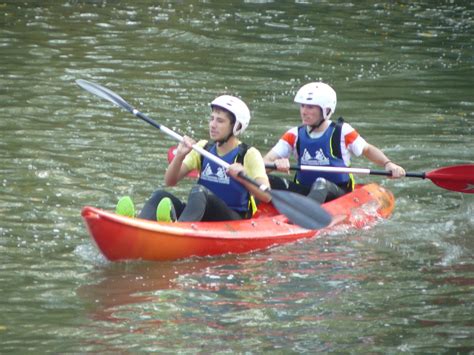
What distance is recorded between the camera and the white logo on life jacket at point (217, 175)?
Answer: 984 cm

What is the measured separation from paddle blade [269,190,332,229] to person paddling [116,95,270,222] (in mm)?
125

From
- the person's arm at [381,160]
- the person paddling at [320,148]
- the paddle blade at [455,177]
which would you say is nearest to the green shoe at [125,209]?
the person paddling at [320,148]

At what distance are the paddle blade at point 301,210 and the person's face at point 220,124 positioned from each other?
2.05 feet

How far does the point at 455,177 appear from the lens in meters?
11.2

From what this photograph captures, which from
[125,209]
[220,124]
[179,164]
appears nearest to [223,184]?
[179,164]

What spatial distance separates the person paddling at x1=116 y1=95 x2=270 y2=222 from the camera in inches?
374

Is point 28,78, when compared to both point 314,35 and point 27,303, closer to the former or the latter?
point 314,35

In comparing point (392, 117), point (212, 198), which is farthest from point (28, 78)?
point (212, 198)

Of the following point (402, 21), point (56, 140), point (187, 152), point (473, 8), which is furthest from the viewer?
point (473, 8)

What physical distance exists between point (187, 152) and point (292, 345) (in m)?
2.51

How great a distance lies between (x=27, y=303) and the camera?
8.19 m

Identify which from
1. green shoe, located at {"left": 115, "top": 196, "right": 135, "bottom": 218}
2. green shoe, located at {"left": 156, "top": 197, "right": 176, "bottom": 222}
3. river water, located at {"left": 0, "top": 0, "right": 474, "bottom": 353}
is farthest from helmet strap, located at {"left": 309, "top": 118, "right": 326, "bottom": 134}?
green shoe, located at {"left": 115, "top": 196, "right": 135, "bottom": 218}

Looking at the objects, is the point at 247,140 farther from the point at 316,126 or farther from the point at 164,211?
the point at 164,211

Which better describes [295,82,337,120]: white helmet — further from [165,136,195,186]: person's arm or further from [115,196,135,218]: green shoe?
[115,196,135,218]: green shoe
